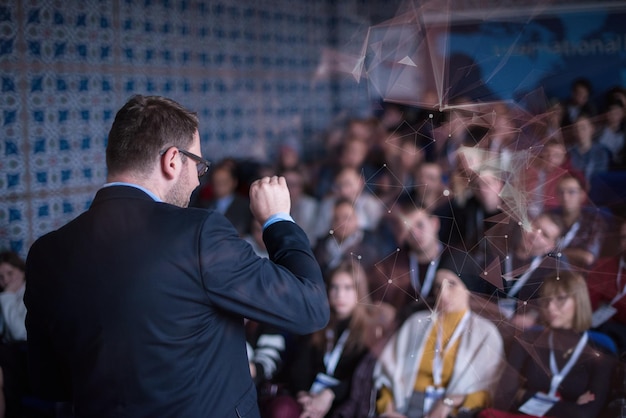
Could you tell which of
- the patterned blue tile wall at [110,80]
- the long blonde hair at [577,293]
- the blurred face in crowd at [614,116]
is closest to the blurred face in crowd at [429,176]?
the blurred face in crowd at [614,116]

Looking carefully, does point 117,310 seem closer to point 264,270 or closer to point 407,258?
point 264,270

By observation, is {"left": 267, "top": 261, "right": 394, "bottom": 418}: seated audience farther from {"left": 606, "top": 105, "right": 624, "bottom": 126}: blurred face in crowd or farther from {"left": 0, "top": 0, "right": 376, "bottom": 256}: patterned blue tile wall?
{"left": 0, "top": 0, "right": 376, "bottom": 256}: patterned blue tile wall

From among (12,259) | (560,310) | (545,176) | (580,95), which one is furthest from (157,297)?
(580,95)

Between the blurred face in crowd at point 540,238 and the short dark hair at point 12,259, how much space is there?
2.12 meters

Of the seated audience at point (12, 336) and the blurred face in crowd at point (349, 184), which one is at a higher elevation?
the blurred face in crowd at point (349, 184)

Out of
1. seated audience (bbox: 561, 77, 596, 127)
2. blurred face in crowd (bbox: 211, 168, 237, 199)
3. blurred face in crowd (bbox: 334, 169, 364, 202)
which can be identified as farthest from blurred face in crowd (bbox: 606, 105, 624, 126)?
blurred face in crowd (bbox: 211, 168, 237, 199)

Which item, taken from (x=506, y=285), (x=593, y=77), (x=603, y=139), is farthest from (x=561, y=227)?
(x=593, y=77)

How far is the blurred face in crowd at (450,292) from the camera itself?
89.7 inches

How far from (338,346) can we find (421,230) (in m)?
0.61

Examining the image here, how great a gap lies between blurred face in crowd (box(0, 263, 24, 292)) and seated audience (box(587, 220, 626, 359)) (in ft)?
7.60

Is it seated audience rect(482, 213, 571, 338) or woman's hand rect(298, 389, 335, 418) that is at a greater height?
seated audience rect(482, 213, 571, 338)

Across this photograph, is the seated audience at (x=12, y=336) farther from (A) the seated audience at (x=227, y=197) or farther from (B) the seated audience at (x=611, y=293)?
(B) the seated audience at (x=611, y=293)

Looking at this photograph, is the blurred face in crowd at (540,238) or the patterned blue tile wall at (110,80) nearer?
the blurred face in crowd at (540,238)

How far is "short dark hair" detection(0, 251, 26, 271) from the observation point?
2.78 meters
